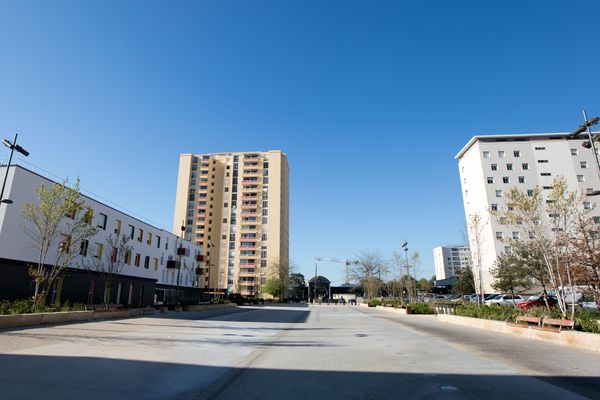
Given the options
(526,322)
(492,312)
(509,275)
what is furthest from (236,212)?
(526,322)

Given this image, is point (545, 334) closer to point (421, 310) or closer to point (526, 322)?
point (526, 322)

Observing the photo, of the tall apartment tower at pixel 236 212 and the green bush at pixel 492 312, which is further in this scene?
the tall apartment tower at pixel 236 212

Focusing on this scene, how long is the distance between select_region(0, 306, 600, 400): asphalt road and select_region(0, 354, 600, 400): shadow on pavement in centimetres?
2

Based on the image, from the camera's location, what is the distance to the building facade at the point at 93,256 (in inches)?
950


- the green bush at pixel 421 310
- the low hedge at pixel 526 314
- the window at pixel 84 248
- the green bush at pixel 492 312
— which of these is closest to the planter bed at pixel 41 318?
the window at pixel 84 248

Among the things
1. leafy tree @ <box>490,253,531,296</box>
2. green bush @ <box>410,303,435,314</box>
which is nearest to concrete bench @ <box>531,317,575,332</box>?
green bush @ <box>410,303,435,314</box>

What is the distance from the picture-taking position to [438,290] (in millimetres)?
122375

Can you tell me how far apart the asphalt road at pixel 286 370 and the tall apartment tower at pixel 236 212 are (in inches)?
3659

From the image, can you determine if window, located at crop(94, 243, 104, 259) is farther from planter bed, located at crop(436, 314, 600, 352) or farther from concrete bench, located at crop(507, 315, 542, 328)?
concrete bench, located at crop(507, 315, 542, 328)

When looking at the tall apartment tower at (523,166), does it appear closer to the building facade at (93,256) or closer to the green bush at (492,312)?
the green bush at (492,312)

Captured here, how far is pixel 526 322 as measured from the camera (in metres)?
16.6

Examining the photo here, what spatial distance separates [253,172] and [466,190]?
61.5m

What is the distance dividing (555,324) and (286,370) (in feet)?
37.1

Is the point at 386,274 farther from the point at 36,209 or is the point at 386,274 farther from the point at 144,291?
the point at 36,209
